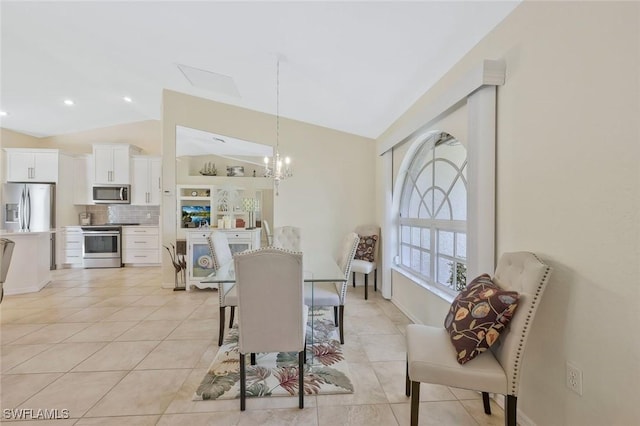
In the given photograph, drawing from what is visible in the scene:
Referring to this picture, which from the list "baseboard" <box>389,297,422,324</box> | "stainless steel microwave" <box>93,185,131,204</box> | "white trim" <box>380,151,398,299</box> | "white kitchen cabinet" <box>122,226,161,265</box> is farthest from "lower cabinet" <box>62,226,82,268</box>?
"baseboard" <box>389,297,422,324</box>

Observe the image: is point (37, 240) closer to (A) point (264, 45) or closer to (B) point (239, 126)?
(B) point (239, 126)

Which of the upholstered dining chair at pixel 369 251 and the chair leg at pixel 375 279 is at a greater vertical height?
the upholstered dining chair at pixel 369 251

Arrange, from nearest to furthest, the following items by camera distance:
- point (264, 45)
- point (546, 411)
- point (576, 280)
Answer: point (576, 280)
point (546, 411)
point (264, 45)

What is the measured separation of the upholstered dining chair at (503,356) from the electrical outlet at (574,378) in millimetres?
235

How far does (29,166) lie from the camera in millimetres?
5793

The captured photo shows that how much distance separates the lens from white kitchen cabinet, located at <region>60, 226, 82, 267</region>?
6.03 m

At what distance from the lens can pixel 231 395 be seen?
1.89 meters

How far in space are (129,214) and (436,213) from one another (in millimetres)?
6869

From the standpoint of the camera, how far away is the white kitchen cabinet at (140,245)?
614 cm

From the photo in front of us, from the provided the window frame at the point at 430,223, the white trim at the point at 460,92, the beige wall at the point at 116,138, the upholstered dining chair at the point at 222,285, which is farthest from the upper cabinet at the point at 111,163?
the white trim at the point at 460,92

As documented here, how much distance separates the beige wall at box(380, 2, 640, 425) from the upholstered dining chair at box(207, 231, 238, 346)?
2.12 m

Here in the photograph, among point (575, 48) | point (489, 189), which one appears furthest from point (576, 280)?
point (575, 48)

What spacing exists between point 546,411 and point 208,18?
363 cm

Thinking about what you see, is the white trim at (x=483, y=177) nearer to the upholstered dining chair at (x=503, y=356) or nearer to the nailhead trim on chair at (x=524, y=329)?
the upholstered dining chair at (x=503, y=356)
